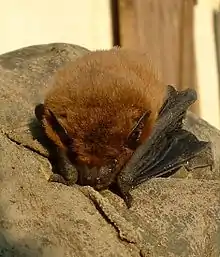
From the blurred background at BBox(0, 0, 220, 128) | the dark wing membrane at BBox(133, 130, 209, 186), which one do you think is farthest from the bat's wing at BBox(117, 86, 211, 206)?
the blurred background at BBox(0, 0, 220, 128)

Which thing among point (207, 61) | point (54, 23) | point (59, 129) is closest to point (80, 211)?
point (59, 129)

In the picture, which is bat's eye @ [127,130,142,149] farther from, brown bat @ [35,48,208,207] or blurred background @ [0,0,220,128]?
blurred background @ [0,0,220,128]

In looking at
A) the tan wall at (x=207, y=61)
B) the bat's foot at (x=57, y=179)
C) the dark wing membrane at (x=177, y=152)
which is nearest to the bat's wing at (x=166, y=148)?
the dark wing membrane at (x=177, y=152)

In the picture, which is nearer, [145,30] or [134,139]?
[134,139]

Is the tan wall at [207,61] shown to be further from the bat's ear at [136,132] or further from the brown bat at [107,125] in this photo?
the bat's ear at [136,132]

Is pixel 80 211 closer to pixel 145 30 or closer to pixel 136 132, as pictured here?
pixel 136 132

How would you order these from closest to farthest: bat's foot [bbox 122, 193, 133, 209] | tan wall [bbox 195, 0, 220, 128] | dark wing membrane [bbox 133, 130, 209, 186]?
bat's foot [bbox 122, 193, 133, 209], dark wing membrane [bbox 133, 130, 209, 186], tan wall [bbox 195, 0, 220, 128]

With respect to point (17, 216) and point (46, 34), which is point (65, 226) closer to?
point (17, 216)
